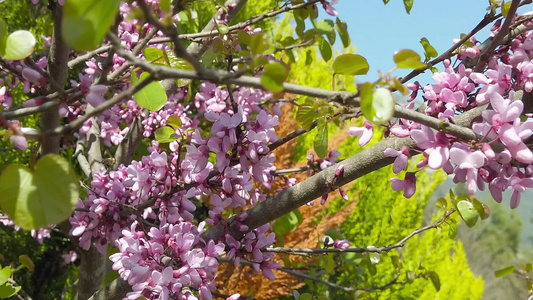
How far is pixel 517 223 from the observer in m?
17.2

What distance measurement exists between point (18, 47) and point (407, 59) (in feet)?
1.72

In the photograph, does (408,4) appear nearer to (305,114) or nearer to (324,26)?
(324,26)

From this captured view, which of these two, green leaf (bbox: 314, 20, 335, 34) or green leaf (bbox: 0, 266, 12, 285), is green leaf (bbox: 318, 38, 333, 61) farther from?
green leaf (bbox: 0, 266, 12, 285)

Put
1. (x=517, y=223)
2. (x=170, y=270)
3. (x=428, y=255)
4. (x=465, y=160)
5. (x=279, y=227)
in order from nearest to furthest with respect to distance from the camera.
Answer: (x=465, y=160)
(x=170, y=270)
(x=279, y=227)
(x=428, y=255)
(x=517, y=223)

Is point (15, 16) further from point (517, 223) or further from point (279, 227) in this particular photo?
point (517, 223)

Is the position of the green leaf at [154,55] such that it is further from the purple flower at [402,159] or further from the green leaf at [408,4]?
the green leaf at [408,4]

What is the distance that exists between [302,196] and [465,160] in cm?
42

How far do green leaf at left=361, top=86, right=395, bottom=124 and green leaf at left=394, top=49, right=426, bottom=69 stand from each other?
0.19 ft

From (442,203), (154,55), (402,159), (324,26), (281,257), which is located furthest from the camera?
(281,257)

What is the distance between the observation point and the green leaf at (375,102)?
48 cm

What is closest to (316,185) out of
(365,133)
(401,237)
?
(365,133)

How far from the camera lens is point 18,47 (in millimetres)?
645

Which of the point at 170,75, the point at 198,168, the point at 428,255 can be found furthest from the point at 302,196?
the point at 428,255

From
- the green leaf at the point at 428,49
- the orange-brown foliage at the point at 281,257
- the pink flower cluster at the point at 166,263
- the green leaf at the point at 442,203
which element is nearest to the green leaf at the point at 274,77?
the pink flower cluster at the point at 166,263
